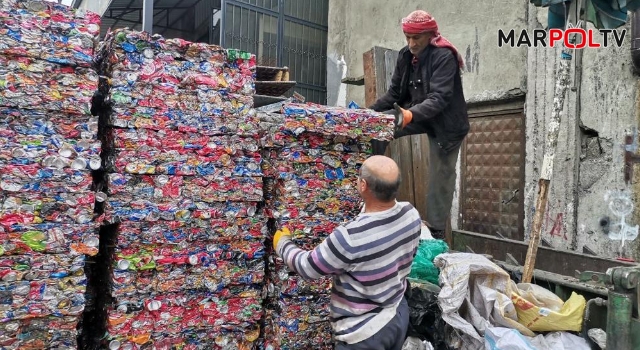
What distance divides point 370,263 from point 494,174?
4.49 metres

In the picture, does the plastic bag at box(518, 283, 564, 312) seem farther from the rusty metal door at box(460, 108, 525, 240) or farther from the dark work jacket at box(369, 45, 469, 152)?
the rusty metal door at box(460, 108, 525, 240)

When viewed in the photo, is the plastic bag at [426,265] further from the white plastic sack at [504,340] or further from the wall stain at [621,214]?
the wall stain at [621,214]

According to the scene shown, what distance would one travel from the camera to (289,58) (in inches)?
383

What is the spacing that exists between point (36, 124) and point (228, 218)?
1.18 m

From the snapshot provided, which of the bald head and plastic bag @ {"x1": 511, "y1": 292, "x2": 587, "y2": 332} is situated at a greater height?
the bald head

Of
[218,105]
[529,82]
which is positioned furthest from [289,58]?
[218,105]

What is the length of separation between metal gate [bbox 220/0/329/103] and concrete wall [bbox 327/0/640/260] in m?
3.53

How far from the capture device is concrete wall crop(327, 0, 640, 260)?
15.7 feet

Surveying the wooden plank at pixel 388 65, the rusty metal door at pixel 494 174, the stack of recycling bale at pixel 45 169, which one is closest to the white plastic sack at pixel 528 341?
the stack of recycling bale at pixel 45 169

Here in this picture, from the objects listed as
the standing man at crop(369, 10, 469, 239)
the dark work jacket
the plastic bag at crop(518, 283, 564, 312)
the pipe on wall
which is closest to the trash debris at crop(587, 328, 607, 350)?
the plastic bag at crop(518, 283, 564, 312)

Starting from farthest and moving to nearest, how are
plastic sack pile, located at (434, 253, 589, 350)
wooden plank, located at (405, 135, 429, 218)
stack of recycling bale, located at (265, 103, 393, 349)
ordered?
1. wooden plank, located at (405, 135, 429, 218)
2. stack of recycling bale, located at (265, 103, 393, 349)
3. plastic sack pile, located at (434, 253, 589, 350)

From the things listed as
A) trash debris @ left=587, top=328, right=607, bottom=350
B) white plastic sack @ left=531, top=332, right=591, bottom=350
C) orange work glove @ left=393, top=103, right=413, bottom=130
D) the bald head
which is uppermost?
orange work glove @ left=393, top=103, right=413, bottom=130

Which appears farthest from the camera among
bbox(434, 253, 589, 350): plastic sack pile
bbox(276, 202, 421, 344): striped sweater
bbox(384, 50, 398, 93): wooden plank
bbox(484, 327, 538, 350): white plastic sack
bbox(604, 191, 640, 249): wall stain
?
bbox(384, 50, 398, 93): wooden plank

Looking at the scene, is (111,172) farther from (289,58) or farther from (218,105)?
(289,58)
